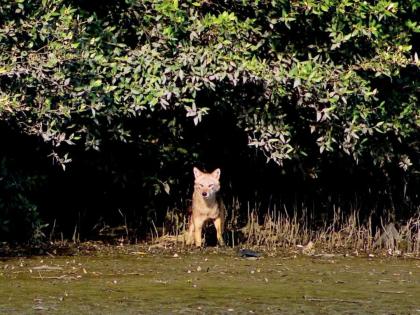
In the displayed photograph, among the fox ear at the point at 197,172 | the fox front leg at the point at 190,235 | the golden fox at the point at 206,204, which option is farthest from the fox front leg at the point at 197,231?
the fox ear at the point at 197,172

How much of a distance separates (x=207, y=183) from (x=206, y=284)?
3455mm

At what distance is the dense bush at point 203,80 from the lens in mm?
11359

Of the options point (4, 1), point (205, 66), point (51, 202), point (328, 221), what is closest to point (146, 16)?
point (205, 66)

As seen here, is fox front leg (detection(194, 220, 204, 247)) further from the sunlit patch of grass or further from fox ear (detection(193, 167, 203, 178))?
fox ear (detection(193, 167, 203, 178))

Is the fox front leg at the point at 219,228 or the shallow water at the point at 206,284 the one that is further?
the fox front leg at the point at 219,228

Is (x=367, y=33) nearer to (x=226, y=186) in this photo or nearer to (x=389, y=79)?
(x=389, y=79)

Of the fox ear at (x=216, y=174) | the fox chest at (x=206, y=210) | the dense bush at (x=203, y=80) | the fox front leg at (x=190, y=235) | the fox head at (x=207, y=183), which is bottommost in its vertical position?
the fox front leg at (x=190, y=235)

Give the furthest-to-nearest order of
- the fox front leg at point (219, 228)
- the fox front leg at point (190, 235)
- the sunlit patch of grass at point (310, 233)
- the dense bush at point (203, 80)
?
1. the sunlit patch of grass at point (310, 233)
2. the fox front leg at point (190, 235)
3. the fox front leg at point (219, 228)
4. the dense bush at point (203, 80)

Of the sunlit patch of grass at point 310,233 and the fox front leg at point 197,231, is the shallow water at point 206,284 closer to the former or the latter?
the fox front leg at point 197,231

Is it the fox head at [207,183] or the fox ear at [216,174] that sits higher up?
the fox ear at [216,174]

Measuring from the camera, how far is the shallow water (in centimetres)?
886

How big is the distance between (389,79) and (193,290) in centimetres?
492

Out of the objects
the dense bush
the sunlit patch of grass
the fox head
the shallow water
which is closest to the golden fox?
the fox head

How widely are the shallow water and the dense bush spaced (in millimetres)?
1256
